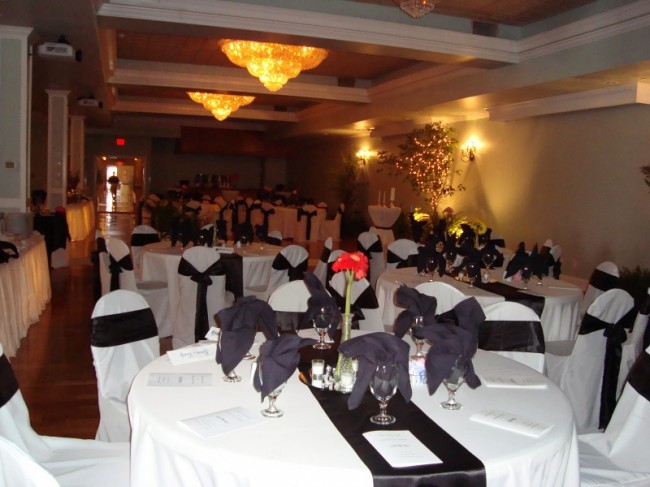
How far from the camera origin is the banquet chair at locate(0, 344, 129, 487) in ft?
7.55

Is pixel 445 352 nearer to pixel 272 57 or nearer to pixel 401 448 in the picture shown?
pixel 401 448

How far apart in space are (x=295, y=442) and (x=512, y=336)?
1839 millimetres

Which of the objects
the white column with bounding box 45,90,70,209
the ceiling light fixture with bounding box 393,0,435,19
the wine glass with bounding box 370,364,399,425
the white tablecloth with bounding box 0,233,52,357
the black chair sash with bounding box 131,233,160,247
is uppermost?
the ceiling light fixture with bounding box 393,0,435,19

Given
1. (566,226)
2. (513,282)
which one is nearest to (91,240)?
(566,226)

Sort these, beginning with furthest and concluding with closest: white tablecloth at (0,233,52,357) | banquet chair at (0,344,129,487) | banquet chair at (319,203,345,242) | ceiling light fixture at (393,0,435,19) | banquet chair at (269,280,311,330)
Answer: banquet chair at (319,203,345,242)
white tablecloth at (0,233,52,357)
ceiling light fixture at (393,0,435,19)
banquet chair at (269,280,311,330)
banquet chair at (0,344,129,487)

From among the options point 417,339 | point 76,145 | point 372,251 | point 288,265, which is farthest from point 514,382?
point 76,145

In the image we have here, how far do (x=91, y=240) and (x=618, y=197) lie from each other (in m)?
10.5

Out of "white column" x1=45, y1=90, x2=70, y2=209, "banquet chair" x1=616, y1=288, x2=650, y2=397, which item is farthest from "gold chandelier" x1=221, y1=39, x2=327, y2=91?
"banquet chair" x1=616, y1=288, x2=650, y2=397

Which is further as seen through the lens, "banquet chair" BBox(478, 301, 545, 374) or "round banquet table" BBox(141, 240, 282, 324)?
"round banquet table" BBox(141, 240, 282, 324)

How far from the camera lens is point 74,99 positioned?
13.0m

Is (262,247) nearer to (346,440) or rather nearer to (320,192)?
(346,440)

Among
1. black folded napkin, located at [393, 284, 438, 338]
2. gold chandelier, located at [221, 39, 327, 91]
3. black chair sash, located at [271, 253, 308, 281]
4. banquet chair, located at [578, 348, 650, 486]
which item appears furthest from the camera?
gold chandelier, located at [221, 39, 327, 91]

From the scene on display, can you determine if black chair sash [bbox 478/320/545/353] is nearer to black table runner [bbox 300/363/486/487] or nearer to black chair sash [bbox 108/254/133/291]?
black table runner [bbox 300/363/486/487]

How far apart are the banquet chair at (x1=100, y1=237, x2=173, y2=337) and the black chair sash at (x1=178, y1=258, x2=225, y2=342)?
0.51 metres
